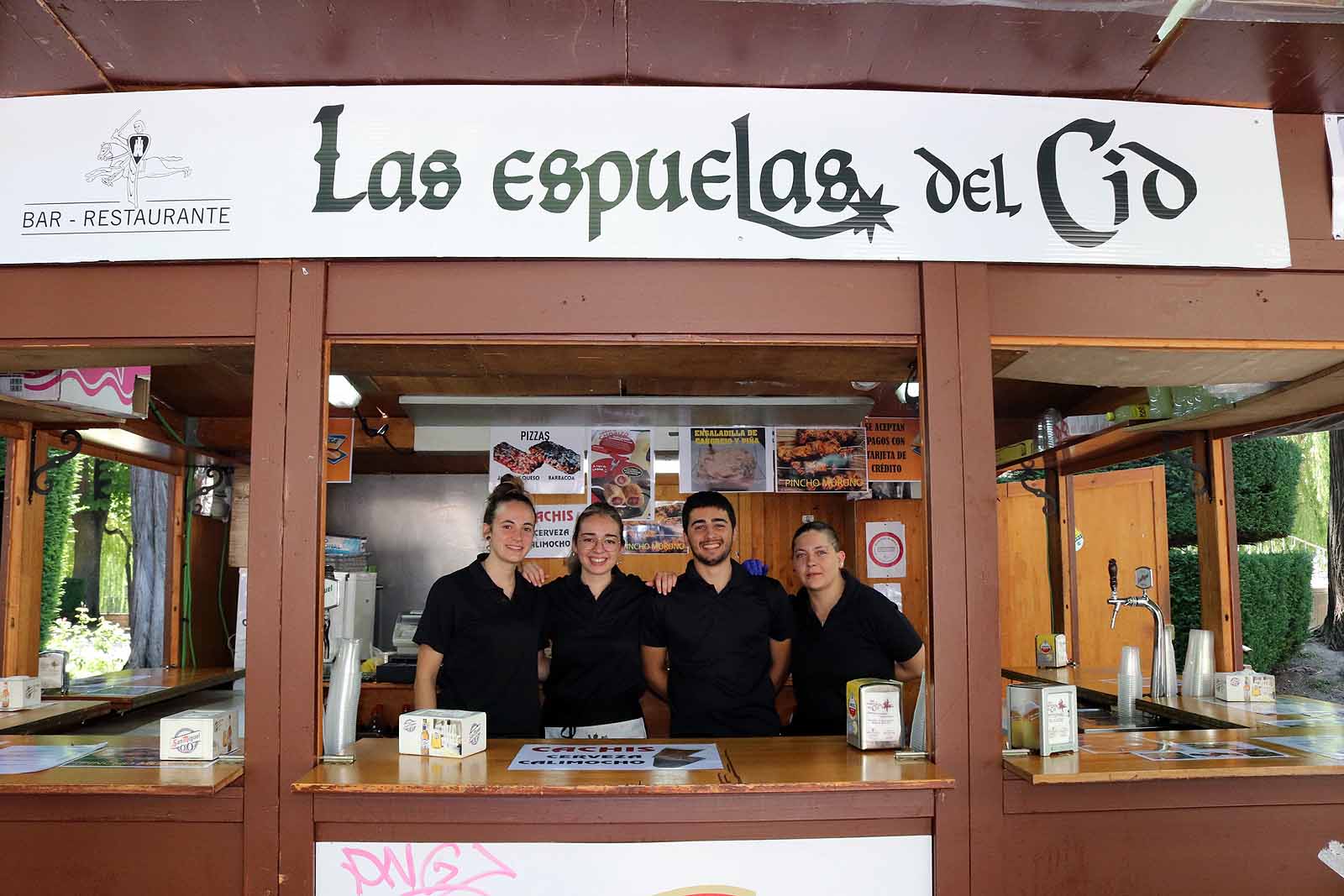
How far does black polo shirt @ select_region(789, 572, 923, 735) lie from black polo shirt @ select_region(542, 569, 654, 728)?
68cm

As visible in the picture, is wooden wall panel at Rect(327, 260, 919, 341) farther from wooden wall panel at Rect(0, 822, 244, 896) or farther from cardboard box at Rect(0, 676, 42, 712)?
cardboard box at Rect(0, 676, 42, 712)

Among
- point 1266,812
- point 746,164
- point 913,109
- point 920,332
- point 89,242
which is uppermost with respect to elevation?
point 913,109

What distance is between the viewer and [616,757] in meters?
2.67

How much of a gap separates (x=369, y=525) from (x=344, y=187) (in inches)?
173

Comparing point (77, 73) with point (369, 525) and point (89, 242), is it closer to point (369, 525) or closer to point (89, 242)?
point (89, 242)

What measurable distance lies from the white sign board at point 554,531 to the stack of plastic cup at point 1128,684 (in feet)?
10.1

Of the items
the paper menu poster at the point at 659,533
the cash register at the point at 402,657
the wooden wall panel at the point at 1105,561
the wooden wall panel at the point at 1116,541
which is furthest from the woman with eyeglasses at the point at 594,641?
the wooden wall panel at the point at 1116,541

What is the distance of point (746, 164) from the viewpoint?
8.76ft

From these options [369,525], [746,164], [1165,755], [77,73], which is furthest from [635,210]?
[369,525]

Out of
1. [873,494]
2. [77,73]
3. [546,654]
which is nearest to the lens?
[77,73]

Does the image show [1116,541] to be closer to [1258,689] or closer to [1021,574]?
[1021,574]

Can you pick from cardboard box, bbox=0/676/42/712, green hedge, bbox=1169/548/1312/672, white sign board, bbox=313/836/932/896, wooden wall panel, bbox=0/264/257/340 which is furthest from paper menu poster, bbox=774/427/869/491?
green hedge, bbox=1169/548/1312/672

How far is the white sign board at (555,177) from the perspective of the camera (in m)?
2.63

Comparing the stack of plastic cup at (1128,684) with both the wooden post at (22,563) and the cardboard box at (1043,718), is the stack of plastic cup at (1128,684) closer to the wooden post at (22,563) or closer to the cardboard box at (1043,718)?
the cardboard box at (1043,718)
